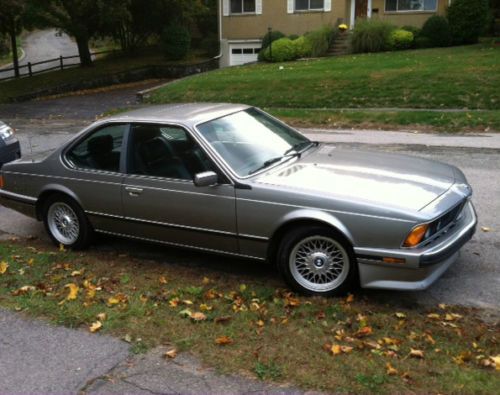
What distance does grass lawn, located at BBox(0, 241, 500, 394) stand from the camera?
3504mm

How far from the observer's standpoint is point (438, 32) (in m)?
25.1

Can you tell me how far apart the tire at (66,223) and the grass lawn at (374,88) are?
364 inches

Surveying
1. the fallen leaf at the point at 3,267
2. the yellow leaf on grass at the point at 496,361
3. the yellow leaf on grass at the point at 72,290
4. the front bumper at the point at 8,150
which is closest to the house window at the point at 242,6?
the front bumper at the point at 8,150

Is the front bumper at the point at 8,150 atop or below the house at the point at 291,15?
below

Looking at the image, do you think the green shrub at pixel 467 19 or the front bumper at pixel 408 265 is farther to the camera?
the green shrub at pixel 467 19

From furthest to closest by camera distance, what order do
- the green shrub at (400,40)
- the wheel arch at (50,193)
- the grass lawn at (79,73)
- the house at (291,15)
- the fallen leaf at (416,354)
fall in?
the house at (291,15)
the grass lawn at (79,73)
the green shrub at (400,40)
the wheel arch at (50,193)
the fallen leaf at (416,354)

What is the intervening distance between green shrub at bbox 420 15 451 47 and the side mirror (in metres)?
22.7

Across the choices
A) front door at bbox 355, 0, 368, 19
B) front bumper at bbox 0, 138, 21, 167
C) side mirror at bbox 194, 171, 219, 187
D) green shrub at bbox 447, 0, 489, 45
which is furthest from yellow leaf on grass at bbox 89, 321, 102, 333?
front door at bbox 355, 0, 368, 19

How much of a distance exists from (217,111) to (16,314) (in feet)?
8.44

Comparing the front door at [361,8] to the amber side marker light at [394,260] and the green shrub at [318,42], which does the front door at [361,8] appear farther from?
the amber side marker light at [394,260]

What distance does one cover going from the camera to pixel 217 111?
5.77m

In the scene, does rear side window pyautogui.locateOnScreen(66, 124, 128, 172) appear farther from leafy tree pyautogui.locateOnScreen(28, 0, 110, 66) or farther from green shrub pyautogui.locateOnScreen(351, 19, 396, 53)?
leafy tree pyautogui.locateOnScreen(28, 0, 110, 66)

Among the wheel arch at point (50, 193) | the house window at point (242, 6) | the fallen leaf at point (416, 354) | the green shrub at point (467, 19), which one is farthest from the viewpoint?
the house window at point (242, 6)

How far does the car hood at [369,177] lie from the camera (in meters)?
4.54
